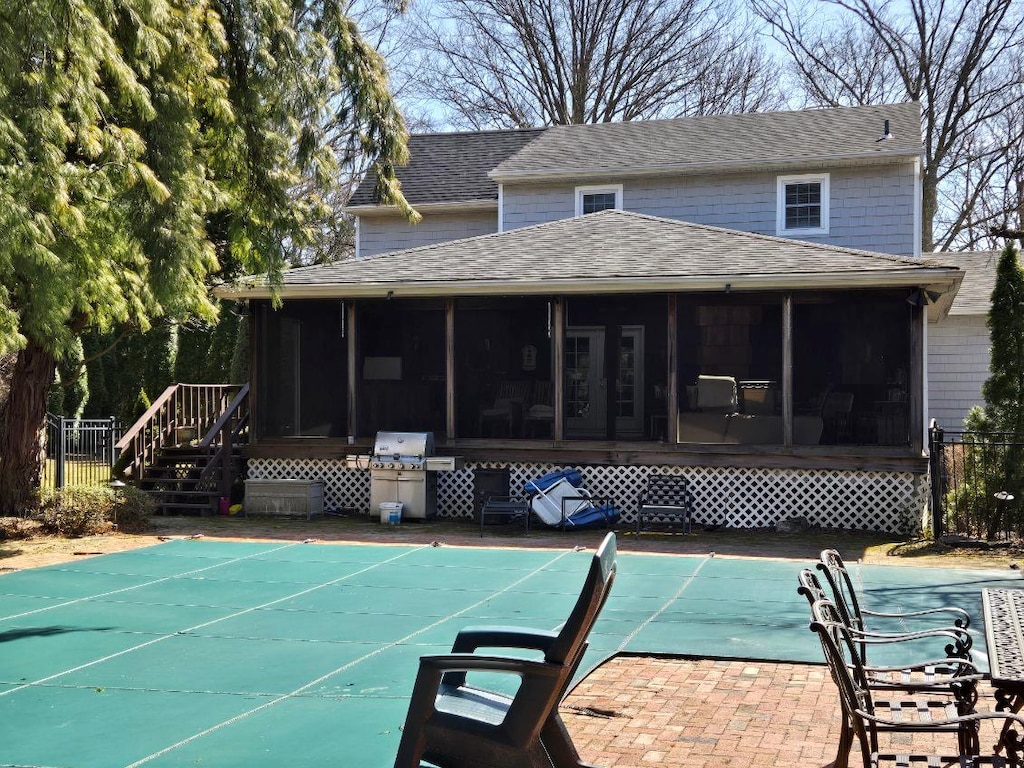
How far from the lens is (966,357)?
73.4 ft

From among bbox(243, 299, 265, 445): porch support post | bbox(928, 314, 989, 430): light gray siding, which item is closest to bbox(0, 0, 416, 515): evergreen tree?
bbox(243, 299, 265, 445): porch support post

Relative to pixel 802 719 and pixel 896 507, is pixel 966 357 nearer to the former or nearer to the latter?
pixel 896 507

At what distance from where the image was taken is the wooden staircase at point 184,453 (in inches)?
675

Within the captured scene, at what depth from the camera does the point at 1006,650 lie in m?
4.33

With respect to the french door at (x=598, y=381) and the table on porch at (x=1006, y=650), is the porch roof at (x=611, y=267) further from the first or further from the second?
the table on porch at (x=1006, y=650)

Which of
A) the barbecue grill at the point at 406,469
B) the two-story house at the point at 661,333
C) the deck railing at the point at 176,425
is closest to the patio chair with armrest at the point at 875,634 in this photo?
the two-story house at the point at 661,333

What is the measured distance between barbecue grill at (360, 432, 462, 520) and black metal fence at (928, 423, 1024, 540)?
21.3 ft

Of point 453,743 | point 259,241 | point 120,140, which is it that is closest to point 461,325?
point 259,241

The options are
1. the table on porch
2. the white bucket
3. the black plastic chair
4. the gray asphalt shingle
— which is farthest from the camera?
the white bucket

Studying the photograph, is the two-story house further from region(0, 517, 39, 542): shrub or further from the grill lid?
region(0, 517, 39, 542): shrub

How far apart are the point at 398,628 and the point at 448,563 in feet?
11.5

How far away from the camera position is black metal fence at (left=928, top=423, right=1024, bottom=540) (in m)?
13.3

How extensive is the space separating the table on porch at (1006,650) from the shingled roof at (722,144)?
16.2m

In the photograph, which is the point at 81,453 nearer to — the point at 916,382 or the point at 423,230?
the point at 423,230
